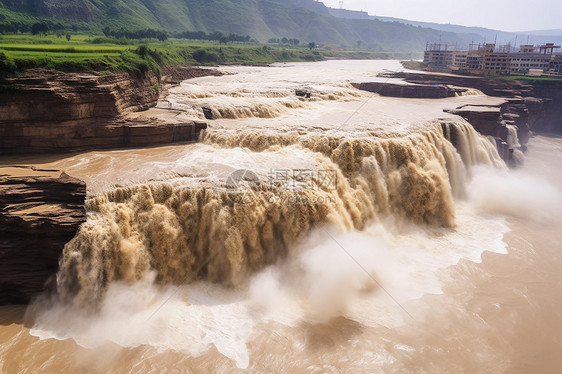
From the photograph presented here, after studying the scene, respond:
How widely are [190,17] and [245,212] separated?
122894mm

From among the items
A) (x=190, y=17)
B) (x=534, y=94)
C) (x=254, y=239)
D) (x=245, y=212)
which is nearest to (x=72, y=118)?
(x=245, y=212)

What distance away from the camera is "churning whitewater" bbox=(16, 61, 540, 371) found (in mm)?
10883

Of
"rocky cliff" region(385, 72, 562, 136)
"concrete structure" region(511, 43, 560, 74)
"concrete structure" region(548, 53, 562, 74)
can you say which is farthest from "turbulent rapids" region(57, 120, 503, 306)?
"concrete structure" region(511, 43, 560, 74)

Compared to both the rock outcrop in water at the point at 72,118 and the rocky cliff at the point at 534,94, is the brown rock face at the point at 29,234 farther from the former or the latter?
the rocky cliff at the point at 534,94

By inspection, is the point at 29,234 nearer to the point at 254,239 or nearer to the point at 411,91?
the point at 254,239

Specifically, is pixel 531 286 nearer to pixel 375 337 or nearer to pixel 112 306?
pixel 375 337

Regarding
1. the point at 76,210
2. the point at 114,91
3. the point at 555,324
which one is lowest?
the point at 555,324

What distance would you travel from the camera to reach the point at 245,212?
41.7 feet

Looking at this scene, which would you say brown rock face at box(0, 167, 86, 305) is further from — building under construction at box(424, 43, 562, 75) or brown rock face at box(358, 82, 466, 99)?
building under construction at box(424, 43, 562, 75)

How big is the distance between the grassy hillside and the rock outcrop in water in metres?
50.1

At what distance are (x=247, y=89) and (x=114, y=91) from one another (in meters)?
11.7

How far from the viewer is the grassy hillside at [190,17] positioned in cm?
6462

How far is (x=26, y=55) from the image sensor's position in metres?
15.6

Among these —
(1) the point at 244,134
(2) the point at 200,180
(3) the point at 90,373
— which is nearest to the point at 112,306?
(3) the point at 90,373
